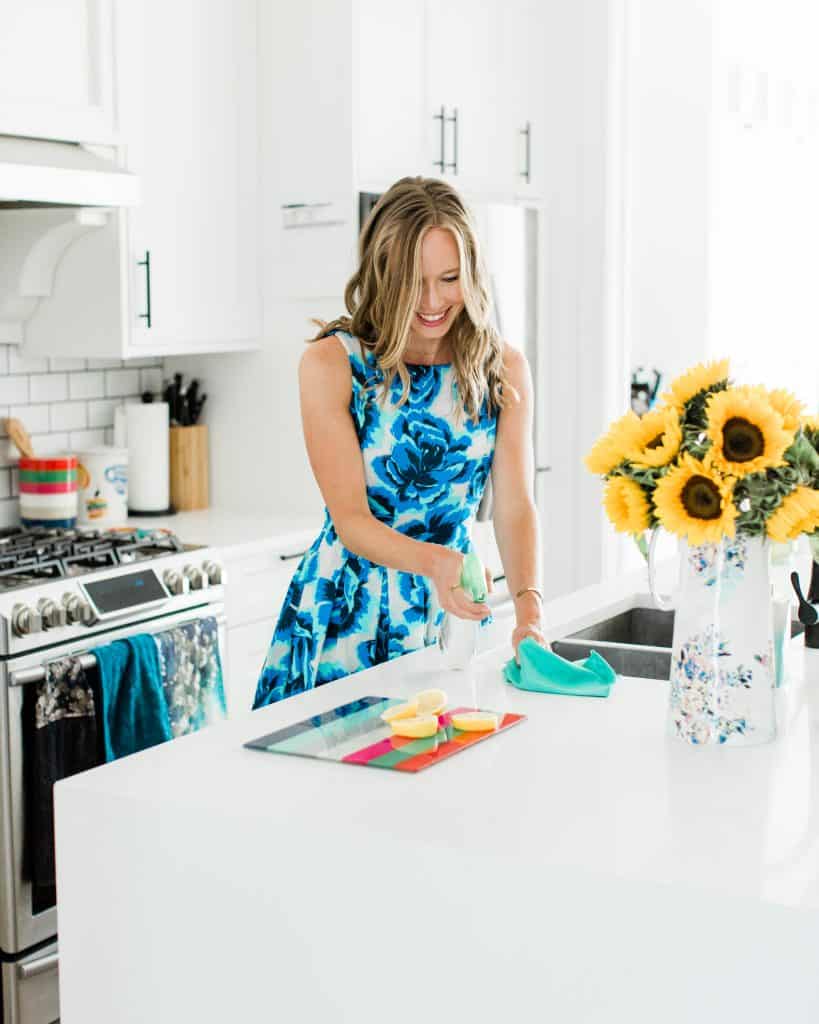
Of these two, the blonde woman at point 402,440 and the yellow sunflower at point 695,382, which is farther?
the blonde woman at point 402,440

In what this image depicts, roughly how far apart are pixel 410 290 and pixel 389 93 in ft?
5.59

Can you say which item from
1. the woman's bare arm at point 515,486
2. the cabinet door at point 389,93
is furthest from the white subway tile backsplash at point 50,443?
the woman's bare arm at point 515,486

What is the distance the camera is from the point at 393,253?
230 centimetres

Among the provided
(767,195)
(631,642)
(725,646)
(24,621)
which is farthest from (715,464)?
(767,195)

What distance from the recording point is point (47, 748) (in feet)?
9.57

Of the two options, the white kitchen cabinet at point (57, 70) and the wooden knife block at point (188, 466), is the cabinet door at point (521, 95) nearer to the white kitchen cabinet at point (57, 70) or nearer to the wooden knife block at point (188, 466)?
the wooden knife block at point (188, 466)

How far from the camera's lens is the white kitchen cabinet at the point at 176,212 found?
350cm

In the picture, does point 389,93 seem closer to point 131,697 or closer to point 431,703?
point 131,697

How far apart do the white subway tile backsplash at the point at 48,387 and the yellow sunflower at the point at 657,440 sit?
2.39 metres

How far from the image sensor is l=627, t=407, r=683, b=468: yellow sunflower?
5.48 ft

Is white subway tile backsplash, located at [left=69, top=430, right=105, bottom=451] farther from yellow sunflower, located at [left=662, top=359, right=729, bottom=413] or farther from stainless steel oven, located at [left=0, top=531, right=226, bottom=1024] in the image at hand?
yellow sunflower, located at [left=662, top=359, right=729, bottom=413]

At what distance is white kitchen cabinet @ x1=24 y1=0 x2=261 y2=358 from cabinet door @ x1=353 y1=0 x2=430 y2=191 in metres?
0.33

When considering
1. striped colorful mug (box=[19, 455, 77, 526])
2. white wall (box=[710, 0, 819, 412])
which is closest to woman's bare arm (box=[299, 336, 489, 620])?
striped colorful mug (box=[19, 455, 77, 526])

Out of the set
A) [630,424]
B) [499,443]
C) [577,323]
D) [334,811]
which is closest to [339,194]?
[577,323]
